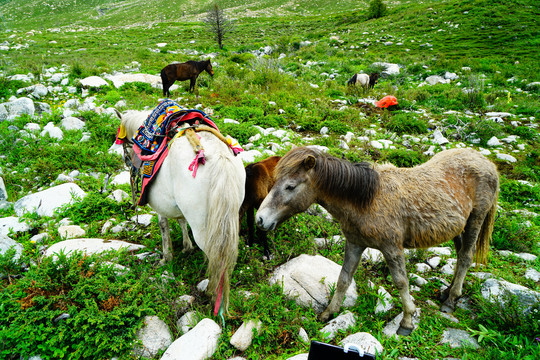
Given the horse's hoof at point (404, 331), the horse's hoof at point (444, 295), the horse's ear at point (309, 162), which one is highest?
the horse's ear at point (309, 162)

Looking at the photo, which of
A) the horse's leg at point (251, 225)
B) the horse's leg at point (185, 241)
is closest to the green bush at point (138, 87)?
the horse's leg at point (185, 241)

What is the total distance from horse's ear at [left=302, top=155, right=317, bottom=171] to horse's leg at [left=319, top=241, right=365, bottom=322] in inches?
37.6

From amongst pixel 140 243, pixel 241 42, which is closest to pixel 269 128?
pixel 140 243

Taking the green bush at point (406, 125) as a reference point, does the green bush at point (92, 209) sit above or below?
above

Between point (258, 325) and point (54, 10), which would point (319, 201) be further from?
point (54, 10)

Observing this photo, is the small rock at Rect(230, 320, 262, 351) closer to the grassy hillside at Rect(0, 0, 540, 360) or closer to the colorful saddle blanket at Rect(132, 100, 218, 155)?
the grassy hillside at Rect(0, 0, 540, 360)

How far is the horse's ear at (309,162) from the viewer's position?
2338 millimetres

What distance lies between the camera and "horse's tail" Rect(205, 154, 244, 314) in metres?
2.45

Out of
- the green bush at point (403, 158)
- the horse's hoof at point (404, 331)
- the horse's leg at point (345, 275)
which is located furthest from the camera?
the green bush at point (403, 158)

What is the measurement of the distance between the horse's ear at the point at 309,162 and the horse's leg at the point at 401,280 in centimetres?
110

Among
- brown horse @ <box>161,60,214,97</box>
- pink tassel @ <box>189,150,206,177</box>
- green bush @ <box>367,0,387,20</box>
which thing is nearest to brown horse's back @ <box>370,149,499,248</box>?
pink tassel @ <box>189,150,206,177</box>

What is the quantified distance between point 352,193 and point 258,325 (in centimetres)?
155

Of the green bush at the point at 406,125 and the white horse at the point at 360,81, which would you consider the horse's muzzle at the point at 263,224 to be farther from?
the white horse at the point at 360,81

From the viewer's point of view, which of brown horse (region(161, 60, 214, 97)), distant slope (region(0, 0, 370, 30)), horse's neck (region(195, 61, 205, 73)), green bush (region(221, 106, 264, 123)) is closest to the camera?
green bush (region(221, 106, 264, 123))
